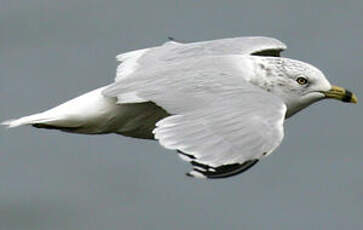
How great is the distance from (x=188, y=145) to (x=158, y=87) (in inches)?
42.0

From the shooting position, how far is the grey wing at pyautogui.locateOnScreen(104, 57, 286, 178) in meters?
8.55

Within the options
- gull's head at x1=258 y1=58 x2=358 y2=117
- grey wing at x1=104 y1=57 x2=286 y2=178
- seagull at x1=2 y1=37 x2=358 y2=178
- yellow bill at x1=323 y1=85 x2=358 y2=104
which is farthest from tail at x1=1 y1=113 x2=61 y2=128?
yellow bill at x1=323 y1=85 x2=358 y2=104

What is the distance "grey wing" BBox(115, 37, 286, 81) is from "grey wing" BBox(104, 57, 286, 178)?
81cm

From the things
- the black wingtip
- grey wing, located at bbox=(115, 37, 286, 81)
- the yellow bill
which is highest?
grey wing, located at bbox=(115, 37, 286, 81)

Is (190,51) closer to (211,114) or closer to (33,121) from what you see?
(33,121)

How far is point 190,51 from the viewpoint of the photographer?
11.0 metres

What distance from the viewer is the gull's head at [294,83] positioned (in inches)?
397

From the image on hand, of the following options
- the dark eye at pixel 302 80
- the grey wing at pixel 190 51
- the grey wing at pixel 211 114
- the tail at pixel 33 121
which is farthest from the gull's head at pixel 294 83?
the tail at pixel 33 121

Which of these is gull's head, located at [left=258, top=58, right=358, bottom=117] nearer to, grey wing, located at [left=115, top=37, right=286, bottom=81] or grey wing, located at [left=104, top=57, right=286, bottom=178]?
grey wing, located at [left=104, top=57, right=286, bottom=178]

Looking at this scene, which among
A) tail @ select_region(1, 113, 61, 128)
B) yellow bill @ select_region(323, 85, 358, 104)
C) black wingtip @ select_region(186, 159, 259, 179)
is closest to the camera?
black wingtip @ select_region(186, 159, 259, 179)

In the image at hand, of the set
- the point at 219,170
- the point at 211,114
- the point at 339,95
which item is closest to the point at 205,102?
the point at 211,114

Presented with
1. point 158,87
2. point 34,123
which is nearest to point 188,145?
point 158,87

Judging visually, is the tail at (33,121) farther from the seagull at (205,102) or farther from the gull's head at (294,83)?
the gull's head at (294,83)

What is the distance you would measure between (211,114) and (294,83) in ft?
4.08
